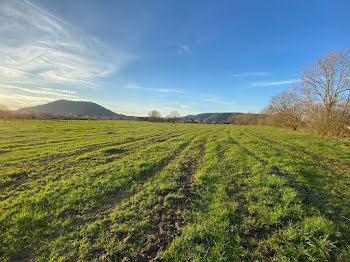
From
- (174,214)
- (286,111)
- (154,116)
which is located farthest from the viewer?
(154,116)

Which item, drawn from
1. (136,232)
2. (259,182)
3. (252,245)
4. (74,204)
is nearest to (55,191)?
(74,204)

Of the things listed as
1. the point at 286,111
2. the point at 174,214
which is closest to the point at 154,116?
the point at 286,111

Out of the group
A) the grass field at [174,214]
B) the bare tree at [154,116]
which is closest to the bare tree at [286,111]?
the grass field at [174,214]

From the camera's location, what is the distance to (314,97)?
28891mm

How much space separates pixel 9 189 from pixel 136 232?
6.80 m

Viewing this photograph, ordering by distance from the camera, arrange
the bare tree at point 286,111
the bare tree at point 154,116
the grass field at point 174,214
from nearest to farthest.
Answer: the grass field at point 174,214, the bare tree at point 286,111, the bare tree at point 154,116

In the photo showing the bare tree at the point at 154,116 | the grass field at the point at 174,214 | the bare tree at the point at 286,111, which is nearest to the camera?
the grass field at the point at 174,214

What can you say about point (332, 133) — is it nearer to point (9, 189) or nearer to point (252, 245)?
point (252, 245)

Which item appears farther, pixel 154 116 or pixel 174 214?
pixel 154 116

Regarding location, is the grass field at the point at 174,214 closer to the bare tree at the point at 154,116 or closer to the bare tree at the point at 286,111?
the bare tree at the point at 286,111

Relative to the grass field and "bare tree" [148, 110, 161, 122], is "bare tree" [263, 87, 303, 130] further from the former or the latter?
"bare tree" [148, 110, 161, 122]

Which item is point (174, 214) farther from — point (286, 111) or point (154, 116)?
point (154, 116)

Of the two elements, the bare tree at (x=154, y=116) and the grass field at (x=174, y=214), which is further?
the bare tree at (x=154, y=116)

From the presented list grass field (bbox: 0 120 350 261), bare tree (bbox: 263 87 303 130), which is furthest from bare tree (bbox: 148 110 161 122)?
grass field (bbox: 0 120 350 261)
